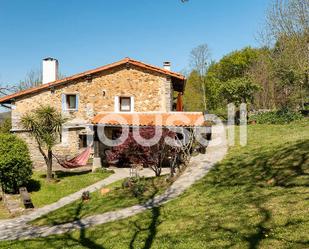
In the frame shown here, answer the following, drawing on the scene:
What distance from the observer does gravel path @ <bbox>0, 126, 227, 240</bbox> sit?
10.4m

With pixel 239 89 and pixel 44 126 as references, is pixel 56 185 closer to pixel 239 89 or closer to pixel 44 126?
pixel 44 126

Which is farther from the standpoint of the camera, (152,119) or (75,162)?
(152,119)

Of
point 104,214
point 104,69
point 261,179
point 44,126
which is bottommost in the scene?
point 104,214

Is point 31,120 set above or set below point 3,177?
above

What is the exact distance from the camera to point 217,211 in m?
9.45

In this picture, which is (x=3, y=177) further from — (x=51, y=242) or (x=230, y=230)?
(x=230, y=230)

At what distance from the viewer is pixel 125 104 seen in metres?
22.6

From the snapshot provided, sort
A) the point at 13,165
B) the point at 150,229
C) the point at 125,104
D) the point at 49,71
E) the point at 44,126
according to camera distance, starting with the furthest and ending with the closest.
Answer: the point at 49,71 → the point at 125,104 → the point at 44,126 → the point at 13,165 → the point at 150,229

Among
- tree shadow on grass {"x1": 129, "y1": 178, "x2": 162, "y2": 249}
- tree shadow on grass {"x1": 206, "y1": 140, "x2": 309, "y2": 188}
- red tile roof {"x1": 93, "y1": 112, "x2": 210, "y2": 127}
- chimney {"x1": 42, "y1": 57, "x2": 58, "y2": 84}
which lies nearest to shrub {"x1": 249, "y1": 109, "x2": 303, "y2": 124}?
red tile roof {"x1": 93, "y1": 112, "x2": 210, "y2": 127}

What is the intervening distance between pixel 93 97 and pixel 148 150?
7807 mm

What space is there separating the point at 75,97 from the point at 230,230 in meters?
17.2

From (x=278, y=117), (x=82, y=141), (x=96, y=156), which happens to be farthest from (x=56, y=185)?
(x=278, y=117)

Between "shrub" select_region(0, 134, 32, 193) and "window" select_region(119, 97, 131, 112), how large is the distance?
8254 mm

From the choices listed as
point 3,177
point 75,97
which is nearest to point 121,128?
point 75,97
